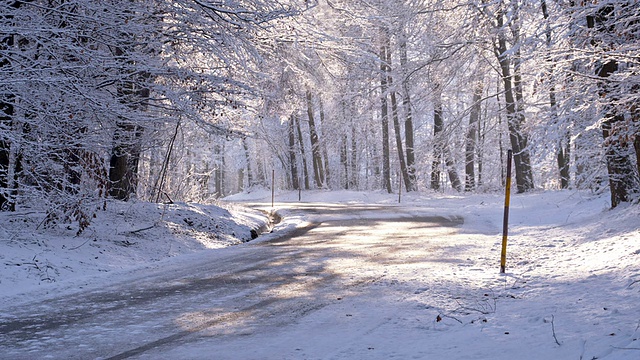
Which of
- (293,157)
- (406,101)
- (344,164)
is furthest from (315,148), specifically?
(406,101)

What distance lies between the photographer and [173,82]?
37.2 feet

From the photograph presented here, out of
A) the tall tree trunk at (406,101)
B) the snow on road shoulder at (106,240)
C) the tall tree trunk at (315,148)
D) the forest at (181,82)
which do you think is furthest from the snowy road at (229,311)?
the tall tree trunk at (315,148)

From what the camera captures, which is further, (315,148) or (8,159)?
(315,148)

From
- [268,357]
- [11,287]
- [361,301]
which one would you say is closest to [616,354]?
[268,357]

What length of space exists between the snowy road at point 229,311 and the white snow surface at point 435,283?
4 cm

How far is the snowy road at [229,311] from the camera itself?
15.6ft

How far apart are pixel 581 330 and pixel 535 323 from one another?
18.7 inches

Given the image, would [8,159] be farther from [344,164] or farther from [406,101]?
[344,164]

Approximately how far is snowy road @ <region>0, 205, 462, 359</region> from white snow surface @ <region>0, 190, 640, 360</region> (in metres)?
0.04

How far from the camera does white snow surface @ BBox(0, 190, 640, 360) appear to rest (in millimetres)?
4645

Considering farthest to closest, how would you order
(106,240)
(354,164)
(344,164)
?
(354,164) → (344,164) → (106,240)

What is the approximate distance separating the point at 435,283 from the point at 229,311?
8.63 ft

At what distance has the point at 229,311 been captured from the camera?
601 cm

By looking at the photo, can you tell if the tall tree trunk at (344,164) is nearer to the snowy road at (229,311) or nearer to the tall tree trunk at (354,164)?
the tall tree trunk at (354,164)
